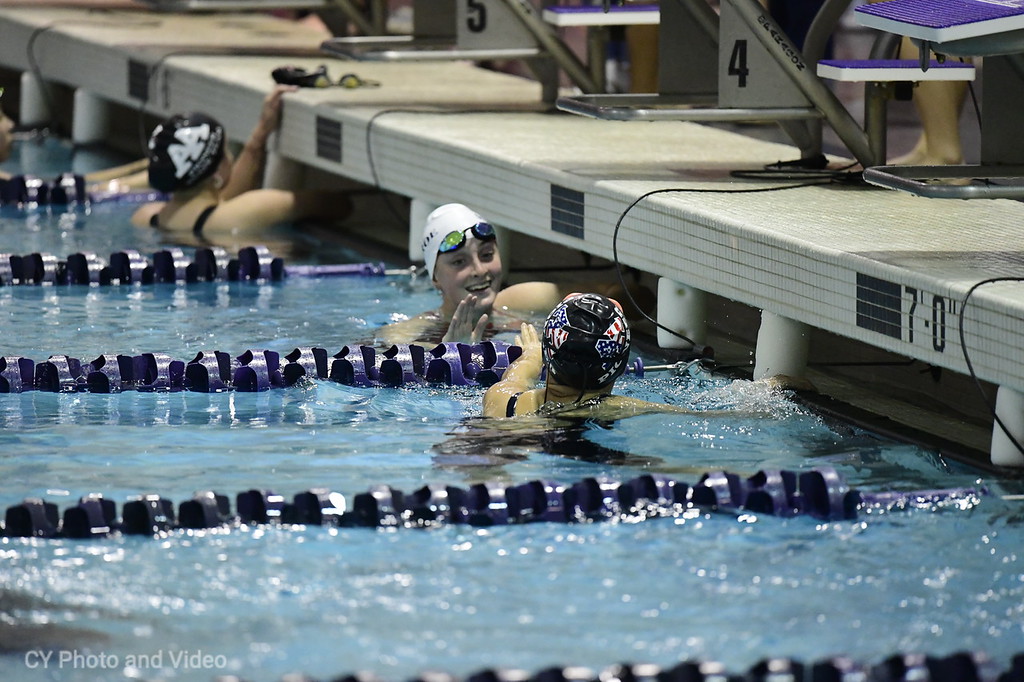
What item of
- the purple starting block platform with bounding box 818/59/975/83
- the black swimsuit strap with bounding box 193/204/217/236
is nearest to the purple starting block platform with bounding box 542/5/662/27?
the purple starting block platform with bounding box 818/59/975/83

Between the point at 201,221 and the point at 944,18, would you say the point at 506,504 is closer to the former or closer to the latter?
the point at 944,18

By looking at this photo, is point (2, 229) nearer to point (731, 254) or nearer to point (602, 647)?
point (731, 254)

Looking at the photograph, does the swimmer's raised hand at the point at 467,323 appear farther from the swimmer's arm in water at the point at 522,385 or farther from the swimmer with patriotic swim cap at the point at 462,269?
the swimmer's arm in water at the point at 522,385

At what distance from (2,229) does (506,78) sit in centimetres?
269

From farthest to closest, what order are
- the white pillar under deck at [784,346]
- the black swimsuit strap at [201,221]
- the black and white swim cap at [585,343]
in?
the black swimsuit strap at [201,221], the white pillar under deck at [784,346], the black and white swim cap at [585,343]

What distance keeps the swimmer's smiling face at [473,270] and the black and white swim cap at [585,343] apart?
90 cm

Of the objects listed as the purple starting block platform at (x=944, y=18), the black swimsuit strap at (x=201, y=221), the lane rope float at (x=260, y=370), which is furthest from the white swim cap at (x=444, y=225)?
the black swimsuit strap at (x=201, y=221)

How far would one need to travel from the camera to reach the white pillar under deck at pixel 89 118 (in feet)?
35.9

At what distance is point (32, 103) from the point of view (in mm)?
11578

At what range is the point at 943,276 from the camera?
444 centimetres

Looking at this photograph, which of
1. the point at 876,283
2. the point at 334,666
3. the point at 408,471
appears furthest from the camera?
the point at 876,283

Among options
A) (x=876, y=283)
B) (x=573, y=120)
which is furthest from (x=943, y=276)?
(x=573, y=120)

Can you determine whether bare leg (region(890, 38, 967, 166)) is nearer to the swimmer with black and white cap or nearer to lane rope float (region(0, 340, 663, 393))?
lane rope float (region(0, 340, 663, 393))

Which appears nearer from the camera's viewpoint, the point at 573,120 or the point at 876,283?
the point at 876,283
